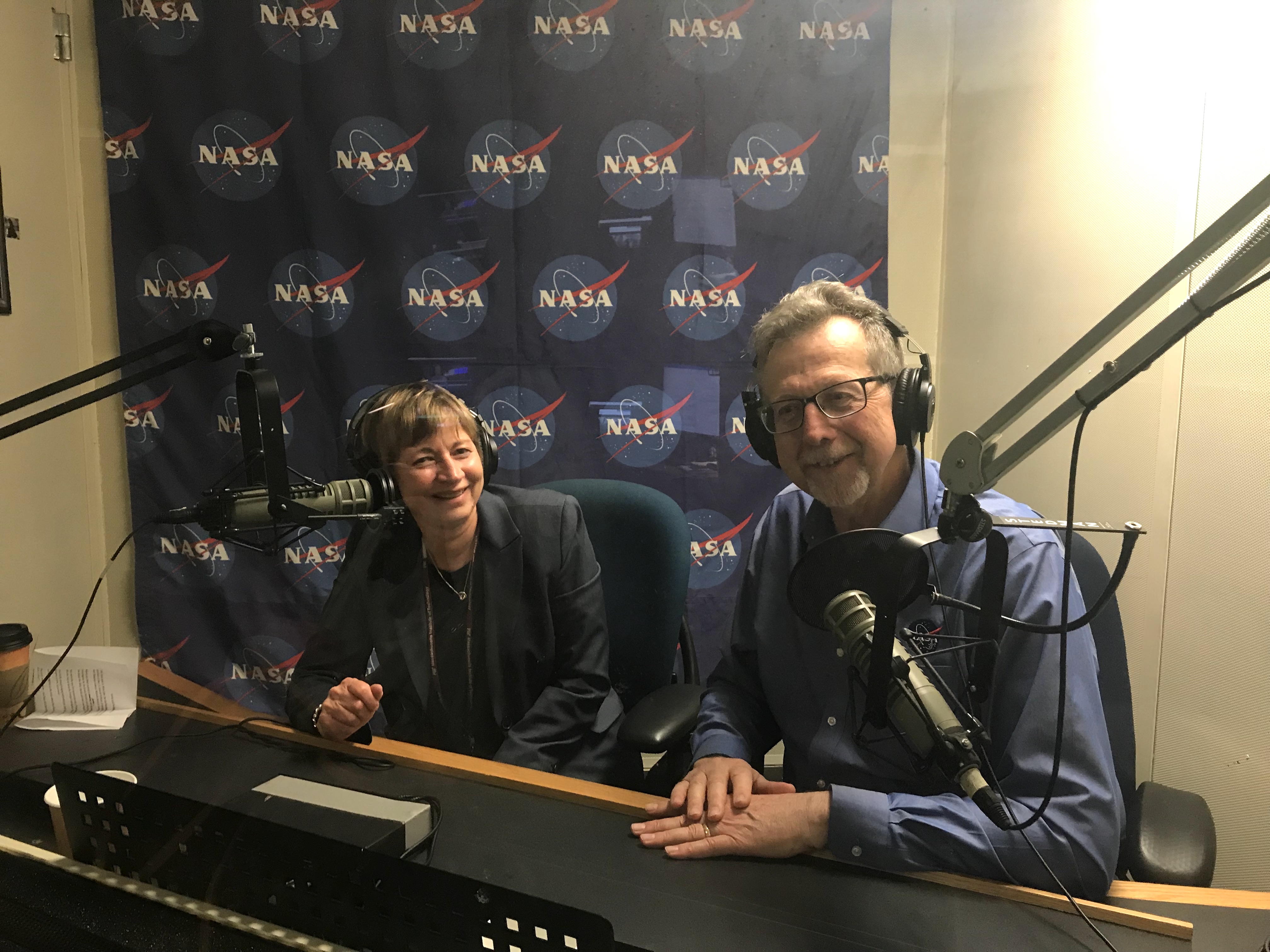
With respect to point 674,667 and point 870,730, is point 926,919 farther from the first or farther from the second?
point 674,667

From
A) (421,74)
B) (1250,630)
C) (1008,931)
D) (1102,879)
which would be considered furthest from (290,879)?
(1250,630)

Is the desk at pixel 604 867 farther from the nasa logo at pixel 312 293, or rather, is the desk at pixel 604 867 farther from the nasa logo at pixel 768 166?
the nasa logo at pixel 768 166

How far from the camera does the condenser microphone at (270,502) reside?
40.1 inches

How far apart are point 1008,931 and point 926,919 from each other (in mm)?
79

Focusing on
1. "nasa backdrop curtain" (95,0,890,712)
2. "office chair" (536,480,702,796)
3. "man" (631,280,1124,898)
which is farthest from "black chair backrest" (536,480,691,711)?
"nasa backdrop curtain" (95,0,890,712)

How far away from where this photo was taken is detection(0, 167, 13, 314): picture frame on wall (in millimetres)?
1069

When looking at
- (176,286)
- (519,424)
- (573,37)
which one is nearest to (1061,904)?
(519,424)

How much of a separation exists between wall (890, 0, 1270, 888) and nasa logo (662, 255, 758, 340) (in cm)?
22

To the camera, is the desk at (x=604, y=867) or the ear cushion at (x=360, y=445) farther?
the ear cushion at (x=360, y=445)

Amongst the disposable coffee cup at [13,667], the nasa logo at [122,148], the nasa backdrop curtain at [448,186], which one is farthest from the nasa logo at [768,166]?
the disposable coffee cup at [13,667]

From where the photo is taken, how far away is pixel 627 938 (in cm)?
77

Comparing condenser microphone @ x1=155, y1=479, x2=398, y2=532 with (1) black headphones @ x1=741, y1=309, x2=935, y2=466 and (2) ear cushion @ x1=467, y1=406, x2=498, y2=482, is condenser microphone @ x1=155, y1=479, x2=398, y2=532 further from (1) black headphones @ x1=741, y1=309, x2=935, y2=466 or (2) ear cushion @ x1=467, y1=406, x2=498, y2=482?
(1) black headphones @ x1=741, y1=309, x2=935, y2=466

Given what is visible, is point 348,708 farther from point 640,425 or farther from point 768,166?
point 768,166

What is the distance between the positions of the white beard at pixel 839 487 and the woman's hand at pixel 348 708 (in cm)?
69
